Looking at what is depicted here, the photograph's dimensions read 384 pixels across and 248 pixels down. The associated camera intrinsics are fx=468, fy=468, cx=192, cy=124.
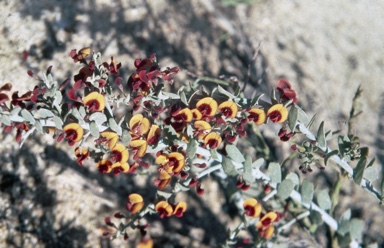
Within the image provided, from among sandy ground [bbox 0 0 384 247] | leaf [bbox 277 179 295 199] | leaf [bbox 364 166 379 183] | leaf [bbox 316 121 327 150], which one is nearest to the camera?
leaf [bbox 316 121 327 150]

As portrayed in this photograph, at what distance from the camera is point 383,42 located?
3908mm

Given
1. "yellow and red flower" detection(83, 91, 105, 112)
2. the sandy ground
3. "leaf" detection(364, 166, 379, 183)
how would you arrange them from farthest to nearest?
the sandy ground → "leaf" detection(364, 166, 379, 183) → "yellow and red flower" detection(83, 91, 105, 112)

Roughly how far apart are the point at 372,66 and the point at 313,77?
54 cm

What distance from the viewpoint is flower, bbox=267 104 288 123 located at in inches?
61.1

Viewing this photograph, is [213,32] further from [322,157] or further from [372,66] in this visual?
[322,157]

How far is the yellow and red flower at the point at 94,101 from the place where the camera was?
150 cm

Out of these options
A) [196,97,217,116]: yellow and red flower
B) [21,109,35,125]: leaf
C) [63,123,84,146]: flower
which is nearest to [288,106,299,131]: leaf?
[196,97,217,116]: yellow and red flower

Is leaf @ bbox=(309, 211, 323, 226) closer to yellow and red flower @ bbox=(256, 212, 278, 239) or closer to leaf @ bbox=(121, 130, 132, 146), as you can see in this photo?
yellow and red flower @ bbox=(256, 212, 278, 239)

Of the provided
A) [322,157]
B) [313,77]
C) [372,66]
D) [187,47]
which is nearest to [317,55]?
[313,77]

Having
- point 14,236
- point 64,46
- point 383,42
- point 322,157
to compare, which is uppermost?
point 322,157

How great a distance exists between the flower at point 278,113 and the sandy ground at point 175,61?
0.52 meters

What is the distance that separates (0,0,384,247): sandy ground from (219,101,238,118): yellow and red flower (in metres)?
0.64

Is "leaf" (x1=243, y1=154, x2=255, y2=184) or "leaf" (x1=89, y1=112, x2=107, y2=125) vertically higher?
"leaf" (x1=89, y1=112, x2=107, y2=125)

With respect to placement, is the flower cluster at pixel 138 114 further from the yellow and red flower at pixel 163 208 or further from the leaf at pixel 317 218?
the leaf at pixel 317 218
